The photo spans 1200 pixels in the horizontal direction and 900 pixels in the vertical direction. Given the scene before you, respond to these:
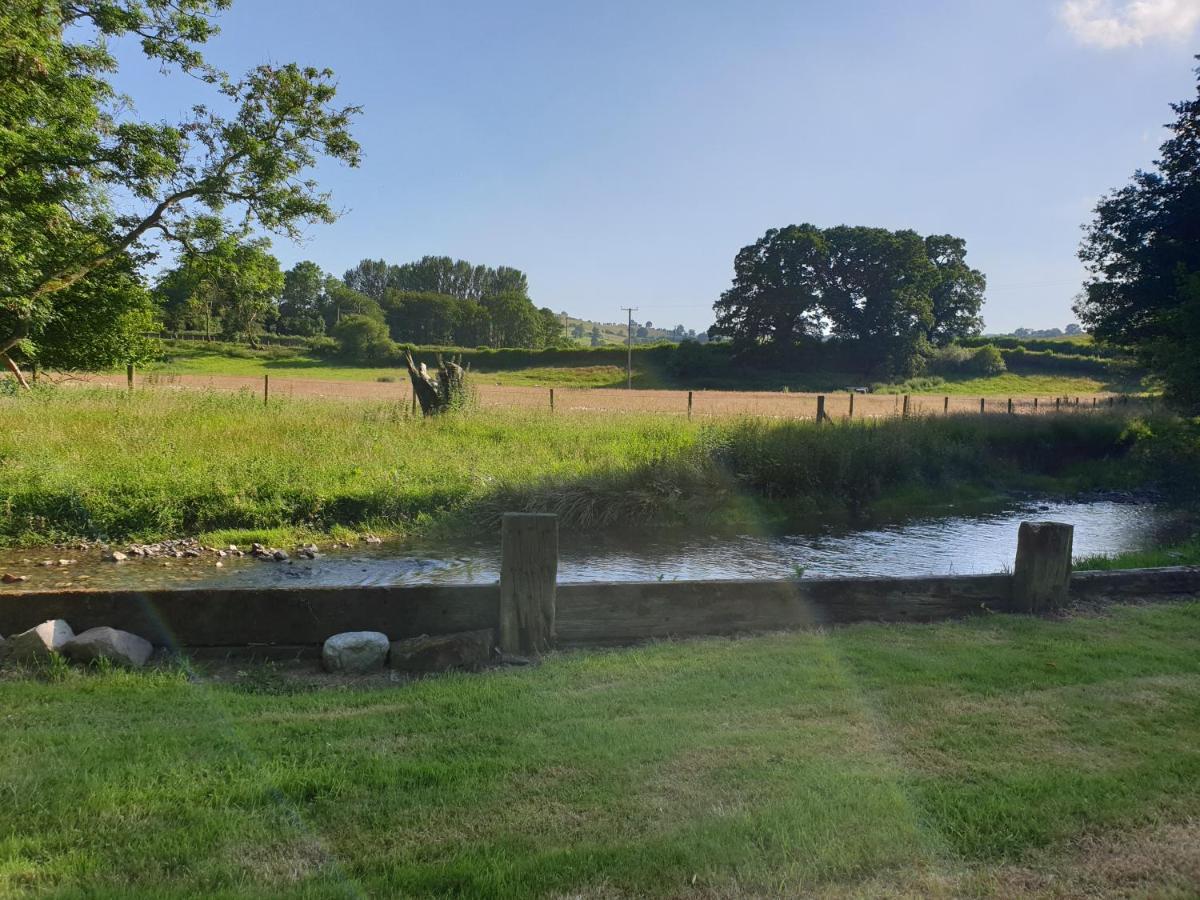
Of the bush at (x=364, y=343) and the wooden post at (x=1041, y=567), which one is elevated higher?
the bush at (x=364, y=343)

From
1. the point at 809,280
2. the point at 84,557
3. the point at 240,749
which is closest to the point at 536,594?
the point at 240,749

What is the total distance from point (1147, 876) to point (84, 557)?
10909mm

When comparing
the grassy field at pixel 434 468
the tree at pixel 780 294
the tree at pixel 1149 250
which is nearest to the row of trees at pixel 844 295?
the tree at pixel 780 294

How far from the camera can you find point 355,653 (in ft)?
17.5

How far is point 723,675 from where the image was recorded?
4.94 m

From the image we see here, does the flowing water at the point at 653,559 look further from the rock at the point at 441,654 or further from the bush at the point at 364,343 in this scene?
the bush at the point at 364,343

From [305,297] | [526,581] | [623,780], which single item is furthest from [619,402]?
[305,297]

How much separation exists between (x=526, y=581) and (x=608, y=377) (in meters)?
74.4

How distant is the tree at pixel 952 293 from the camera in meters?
85.8

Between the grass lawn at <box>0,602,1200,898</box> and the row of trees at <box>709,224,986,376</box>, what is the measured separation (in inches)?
3082

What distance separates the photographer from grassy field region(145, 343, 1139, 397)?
227ft

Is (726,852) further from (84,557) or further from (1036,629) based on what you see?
(84,557)

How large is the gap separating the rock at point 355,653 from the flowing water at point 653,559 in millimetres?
3793

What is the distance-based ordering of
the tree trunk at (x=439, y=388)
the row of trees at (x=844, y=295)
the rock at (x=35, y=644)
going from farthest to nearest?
the row of trees at (x=844, y=295) < the tree trunk at (x=439, y=388) < the rock at (x=35, y=644)
